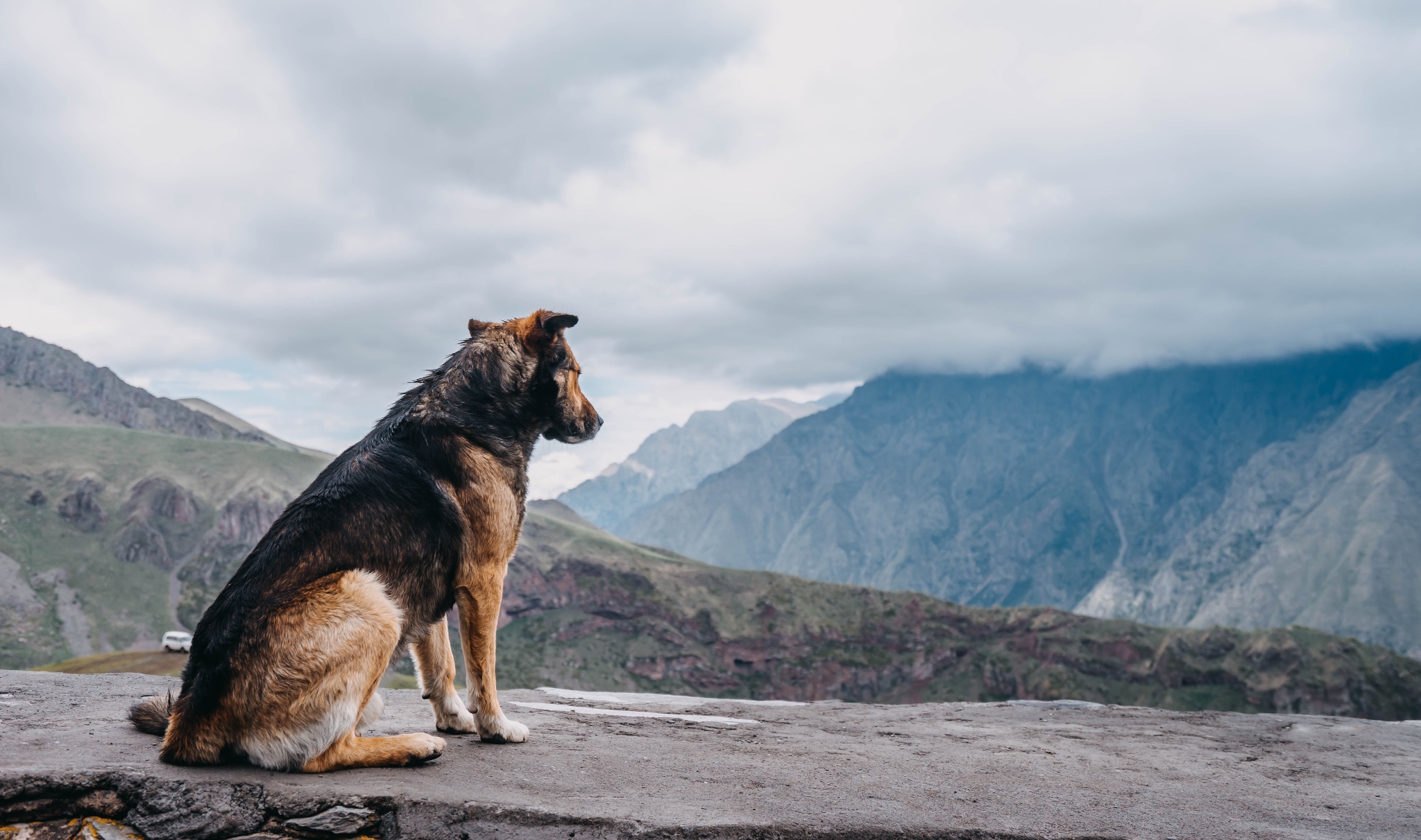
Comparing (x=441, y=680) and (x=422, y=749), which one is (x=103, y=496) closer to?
(x=441, y=680)

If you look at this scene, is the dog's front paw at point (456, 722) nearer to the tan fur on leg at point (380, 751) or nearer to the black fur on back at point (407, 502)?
the tan fur on leg at point (380, 751)

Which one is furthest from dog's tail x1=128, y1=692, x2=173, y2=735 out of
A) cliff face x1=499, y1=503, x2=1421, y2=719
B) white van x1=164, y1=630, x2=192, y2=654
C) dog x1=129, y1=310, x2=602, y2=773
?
cliff face x1=499, y1=503, x2=1421, y2=719

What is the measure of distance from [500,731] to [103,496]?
201 m

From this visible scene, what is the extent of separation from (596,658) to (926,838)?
155649 mm

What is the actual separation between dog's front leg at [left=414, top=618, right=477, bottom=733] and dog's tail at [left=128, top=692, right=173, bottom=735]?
1.95 metres

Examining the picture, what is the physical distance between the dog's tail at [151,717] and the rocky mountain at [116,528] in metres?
148

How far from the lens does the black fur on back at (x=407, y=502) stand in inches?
233

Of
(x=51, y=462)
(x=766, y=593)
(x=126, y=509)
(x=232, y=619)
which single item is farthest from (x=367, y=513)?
(x=51, y=462)

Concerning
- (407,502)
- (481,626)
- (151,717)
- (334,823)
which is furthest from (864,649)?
(334,823)

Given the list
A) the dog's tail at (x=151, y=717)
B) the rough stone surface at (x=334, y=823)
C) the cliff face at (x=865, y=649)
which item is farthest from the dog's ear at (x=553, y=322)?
the cliff face at (x=865, y=649)

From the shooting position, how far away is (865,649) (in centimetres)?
16075

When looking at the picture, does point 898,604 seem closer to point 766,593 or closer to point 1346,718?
point 766,593

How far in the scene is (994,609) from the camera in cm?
16912

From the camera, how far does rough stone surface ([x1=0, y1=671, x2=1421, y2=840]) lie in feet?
17.7
